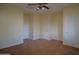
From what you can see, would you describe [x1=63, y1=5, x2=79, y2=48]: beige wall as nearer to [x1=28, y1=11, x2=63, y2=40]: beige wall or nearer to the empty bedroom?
the empty bedroom

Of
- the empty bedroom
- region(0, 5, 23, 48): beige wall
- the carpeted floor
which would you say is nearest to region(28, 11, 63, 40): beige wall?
the empty bedroom

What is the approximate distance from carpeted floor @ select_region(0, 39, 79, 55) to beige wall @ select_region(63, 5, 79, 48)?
0.44 feet

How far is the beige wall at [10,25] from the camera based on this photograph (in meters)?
2.24

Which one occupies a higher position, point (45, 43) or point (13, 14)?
point (13, 14)

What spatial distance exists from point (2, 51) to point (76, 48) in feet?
4.62

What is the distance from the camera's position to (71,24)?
2.28 meters

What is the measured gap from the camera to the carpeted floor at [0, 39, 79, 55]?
2268 millimetres

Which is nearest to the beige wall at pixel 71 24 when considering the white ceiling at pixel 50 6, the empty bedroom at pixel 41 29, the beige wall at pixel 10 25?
the empty bedroom at pixel 41 29

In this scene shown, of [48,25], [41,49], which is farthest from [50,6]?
[41,49]

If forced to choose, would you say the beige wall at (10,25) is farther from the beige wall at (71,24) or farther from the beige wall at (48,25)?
the beige wall at (71,24)

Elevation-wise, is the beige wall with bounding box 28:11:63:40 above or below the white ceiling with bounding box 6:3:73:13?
below
